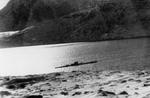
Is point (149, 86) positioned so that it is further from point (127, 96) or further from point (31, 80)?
point (31, 80)

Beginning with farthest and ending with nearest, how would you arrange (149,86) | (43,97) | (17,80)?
(17,80)
(43,97)
(149,86)

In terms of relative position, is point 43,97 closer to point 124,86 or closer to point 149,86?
point 124,86

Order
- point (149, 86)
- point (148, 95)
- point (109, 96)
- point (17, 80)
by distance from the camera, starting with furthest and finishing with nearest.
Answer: point (17, 80), point (149, 86), point (109, 96), point (148, 95)

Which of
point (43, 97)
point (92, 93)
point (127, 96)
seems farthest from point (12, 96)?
point (127, 96)

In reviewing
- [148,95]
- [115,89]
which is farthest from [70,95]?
[148,95]

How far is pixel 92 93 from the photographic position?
124ft

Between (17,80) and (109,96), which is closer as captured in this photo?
(109,96)

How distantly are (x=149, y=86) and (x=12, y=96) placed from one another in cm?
1928

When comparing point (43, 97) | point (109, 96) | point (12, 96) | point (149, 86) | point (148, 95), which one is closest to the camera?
point (148, 95)

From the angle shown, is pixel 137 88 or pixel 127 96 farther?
pixel 137 88

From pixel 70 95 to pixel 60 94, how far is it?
2.32 metres

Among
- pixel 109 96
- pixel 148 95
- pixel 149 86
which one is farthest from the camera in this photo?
pixel 149 86

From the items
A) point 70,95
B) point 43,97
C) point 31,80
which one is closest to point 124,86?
point 70,95

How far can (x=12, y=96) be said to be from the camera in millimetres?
42312
